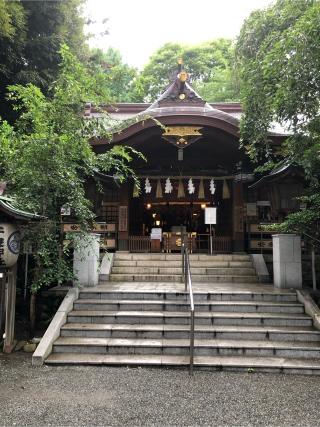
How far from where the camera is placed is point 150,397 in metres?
4.69

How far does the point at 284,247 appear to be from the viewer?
885 cm

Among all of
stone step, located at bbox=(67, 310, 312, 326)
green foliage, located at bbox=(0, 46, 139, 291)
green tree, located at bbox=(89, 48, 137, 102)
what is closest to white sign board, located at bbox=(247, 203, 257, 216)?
stone step, located at bbox=(67, 310, 312, 326)

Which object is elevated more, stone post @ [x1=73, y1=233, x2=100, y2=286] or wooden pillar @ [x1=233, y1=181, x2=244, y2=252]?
wooden pillar @ [x1=233, y1=181, x2=244, y2=252]

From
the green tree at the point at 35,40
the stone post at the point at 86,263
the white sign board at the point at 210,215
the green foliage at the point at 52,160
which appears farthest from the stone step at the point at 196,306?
the green tree at the point at 35,40

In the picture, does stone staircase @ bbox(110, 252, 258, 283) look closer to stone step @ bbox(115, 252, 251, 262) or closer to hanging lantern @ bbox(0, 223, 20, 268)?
stone step @ bbox(115, 252, 251, 262)

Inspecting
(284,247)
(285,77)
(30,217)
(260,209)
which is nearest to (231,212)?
(260,209)

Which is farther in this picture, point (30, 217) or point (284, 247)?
point (284, 247)

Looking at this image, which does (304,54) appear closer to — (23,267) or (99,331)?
(99,331)

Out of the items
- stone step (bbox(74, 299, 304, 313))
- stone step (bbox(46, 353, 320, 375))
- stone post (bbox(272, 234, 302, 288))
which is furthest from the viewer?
stone post (bbox(272, 234, 302, 288))

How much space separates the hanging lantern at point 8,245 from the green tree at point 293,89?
18.8ft

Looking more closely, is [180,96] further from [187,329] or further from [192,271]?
[187,329]

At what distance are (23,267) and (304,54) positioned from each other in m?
7.81

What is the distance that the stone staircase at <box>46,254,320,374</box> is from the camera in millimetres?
5973

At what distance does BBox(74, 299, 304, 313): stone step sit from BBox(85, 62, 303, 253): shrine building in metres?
4.05
